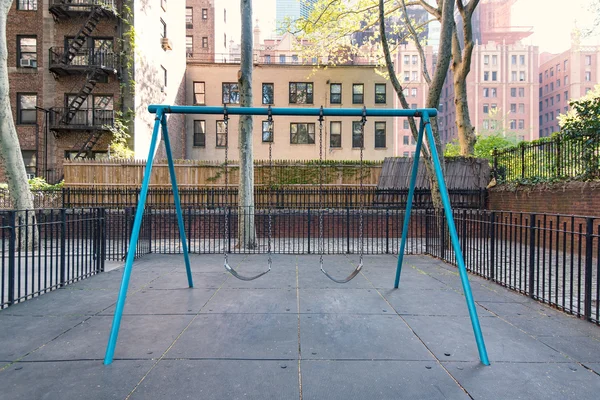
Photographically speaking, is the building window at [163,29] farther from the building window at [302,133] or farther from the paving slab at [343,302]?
the paving slab at [343,302]

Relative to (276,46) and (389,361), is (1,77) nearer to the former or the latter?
(389,361)

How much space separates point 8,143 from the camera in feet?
39.2

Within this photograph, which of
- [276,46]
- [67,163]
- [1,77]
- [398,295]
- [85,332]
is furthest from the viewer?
[276,46]

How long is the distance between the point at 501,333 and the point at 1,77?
51.9 ft

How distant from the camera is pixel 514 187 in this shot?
48.1ft

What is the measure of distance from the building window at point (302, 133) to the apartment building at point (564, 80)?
221ft

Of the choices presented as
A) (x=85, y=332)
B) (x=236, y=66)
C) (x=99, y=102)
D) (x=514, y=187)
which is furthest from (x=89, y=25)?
(x=514, y=187)

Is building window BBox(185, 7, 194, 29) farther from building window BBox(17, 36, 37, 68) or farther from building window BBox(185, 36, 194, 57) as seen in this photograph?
building window BBox(17, 36, 37, 68)

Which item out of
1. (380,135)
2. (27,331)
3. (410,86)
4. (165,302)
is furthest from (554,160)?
(410,86)

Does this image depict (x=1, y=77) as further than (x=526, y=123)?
No

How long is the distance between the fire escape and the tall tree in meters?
8.45

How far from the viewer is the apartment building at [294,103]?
2964cm

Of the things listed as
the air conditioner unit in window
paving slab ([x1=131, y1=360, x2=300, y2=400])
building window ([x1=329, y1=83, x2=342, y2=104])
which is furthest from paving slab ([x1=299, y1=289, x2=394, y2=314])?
building window ([x1=329, y1=83, x2=342, y2=104])

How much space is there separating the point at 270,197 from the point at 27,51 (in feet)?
63.9
